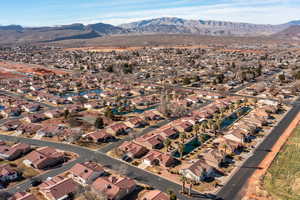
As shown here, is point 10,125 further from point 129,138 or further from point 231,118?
point 231,118

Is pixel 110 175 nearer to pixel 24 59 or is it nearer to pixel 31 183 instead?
pixel 31 183

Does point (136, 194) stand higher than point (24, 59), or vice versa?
point (24, 59)

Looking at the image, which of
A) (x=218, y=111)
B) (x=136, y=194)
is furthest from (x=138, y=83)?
(x=136, y=194)

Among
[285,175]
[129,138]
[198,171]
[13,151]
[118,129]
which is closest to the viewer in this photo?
[198,171]

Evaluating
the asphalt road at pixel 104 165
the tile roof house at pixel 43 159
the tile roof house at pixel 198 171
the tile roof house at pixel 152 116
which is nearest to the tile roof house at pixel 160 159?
the asphalt road at pixel 104 165

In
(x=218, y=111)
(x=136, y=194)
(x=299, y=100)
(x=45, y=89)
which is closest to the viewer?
(x=136, y=194)

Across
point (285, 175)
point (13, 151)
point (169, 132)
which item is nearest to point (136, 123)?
point (169, 132)

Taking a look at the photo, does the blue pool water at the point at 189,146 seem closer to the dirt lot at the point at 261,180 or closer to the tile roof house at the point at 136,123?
the dirt lot at the point at 261,180
